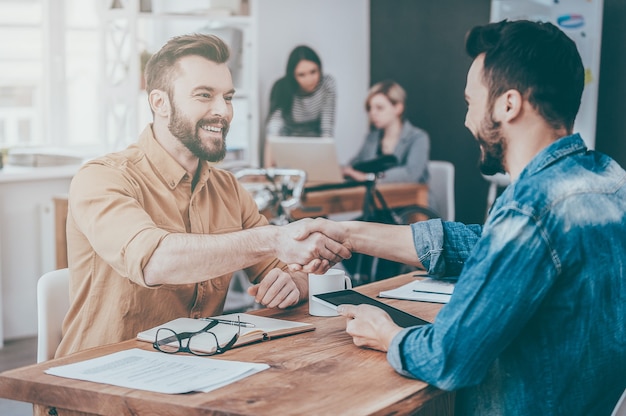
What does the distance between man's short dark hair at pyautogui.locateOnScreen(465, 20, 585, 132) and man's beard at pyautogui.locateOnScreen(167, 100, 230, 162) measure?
0.81 meters

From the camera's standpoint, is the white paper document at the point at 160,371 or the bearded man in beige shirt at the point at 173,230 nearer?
the white paper document at the point at 160,371

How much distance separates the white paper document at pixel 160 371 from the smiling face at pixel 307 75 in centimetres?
467

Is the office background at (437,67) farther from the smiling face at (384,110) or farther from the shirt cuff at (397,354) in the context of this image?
the shirt cuff at (397,354)

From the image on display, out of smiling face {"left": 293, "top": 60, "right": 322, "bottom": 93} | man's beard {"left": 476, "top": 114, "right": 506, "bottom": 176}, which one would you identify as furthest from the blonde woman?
man's beard {"left": 476, "top": 114, "right": 506, "bottom": 176}

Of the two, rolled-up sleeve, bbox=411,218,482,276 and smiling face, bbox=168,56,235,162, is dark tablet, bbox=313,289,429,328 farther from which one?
smiling face, bbox=168,56,235,162

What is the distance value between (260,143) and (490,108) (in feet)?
15.6

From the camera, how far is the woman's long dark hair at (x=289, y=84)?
6.10 meters

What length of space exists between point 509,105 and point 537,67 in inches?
3.4

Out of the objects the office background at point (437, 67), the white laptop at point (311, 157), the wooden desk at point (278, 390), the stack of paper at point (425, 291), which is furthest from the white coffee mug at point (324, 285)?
the office background at point (437, 67)

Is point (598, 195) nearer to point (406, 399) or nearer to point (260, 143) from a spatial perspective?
point (406, 399)

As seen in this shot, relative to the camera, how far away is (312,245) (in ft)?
6.55

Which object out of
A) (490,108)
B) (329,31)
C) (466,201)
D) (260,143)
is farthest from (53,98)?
(490,108)

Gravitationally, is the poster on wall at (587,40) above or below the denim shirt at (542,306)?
above

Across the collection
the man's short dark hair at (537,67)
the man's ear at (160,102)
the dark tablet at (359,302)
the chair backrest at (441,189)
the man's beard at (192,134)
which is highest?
the man's short dark hair at (537,67)
